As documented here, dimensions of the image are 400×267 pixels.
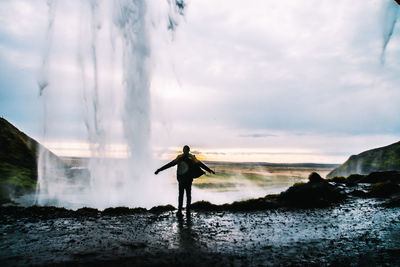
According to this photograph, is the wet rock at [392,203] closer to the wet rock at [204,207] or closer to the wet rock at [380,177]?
the wet rock at [380,177]

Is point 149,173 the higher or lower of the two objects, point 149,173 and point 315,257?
the higher

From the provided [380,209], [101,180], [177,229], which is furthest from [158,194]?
[380,209]

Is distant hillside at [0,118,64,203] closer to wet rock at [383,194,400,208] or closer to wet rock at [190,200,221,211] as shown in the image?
wet rock at [190,200,221,211]

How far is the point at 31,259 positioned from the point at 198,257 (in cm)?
400

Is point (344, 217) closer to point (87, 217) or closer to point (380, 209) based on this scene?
point (380, 209)

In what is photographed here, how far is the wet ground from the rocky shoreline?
23 millimetres

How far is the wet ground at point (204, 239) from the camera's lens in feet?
18.8

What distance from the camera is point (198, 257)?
229 inches

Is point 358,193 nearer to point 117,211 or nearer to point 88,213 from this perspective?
point 117,211

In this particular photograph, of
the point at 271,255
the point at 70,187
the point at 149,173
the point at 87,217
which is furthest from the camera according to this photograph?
the point at 70,187

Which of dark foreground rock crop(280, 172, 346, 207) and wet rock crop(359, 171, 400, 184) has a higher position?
wet rock crop(359, 171, 400, 184)

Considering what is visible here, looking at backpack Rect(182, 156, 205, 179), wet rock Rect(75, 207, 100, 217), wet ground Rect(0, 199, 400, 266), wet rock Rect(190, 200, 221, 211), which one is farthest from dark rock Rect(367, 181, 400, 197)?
wet rock Rect(75, 207, 100, 217)

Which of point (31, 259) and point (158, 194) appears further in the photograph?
point (158, 194)

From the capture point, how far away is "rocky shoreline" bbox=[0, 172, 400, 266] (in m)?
5.76
